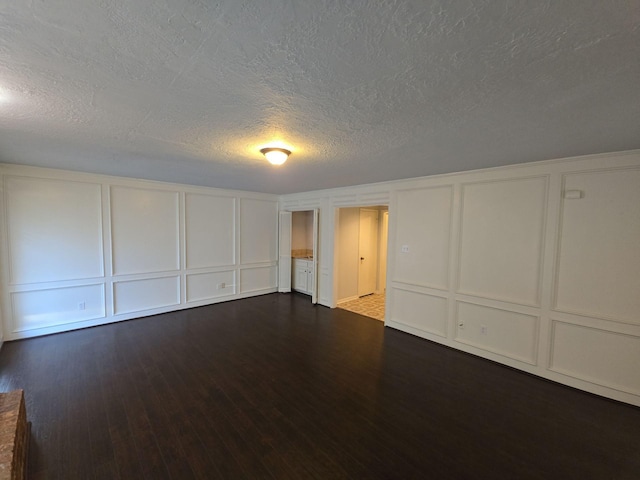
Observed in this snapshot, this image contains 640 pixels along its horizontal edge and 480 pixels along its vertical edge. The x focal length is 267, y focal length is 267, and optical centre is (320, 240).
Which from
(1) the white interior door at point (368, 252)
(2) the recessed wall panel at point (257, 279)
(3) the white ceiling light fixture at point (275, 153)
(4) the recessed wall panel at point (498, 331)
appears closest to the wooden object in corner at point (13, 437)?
(3) the white ceiling light fixture at point (275, 153)

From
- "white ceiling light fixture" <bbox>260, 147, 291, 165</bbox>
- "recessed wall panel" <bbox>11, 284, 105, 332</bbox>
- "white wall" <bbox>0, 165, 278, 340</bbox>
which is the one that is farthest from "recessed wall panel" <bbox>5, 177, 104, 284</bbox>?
"white ceiling light fixture" <bbox>260, 147, 291, 165</bbox>

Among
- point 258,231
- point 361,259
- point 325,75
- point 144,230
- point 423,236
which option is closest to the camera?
point 325,75

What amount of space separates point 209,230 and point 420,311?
4.33m

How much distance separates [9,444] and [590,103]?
410cm

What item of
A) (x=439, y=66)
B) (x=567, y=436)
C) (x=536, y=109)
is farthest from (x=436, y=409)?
(x=439, y=66)

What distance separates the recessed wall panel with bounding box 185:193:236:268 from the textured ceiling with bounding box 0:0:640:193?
8.81ft

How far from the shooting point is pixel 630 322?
260 cm

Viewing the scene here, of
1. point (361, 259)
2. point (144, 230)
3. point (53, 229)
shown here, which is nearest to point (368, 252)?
point (361, 259)

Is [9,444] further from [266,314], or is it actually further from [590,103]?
[590,103]

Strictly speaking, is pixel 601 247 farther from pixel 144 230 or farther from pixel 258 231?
pixel 144 230

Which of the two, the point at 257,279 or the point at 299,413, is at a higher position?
the point at 257,279

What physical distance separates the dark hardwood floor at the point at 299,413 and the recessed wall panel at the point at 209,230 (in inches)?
77.1

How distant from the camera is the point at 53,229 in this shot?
4.00m

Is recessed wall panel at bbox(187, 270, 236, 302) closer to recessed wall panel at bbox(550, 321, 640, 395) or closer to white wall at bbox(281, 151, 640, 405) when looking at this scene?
white wall at bbox(281, 151, 640, 405)
